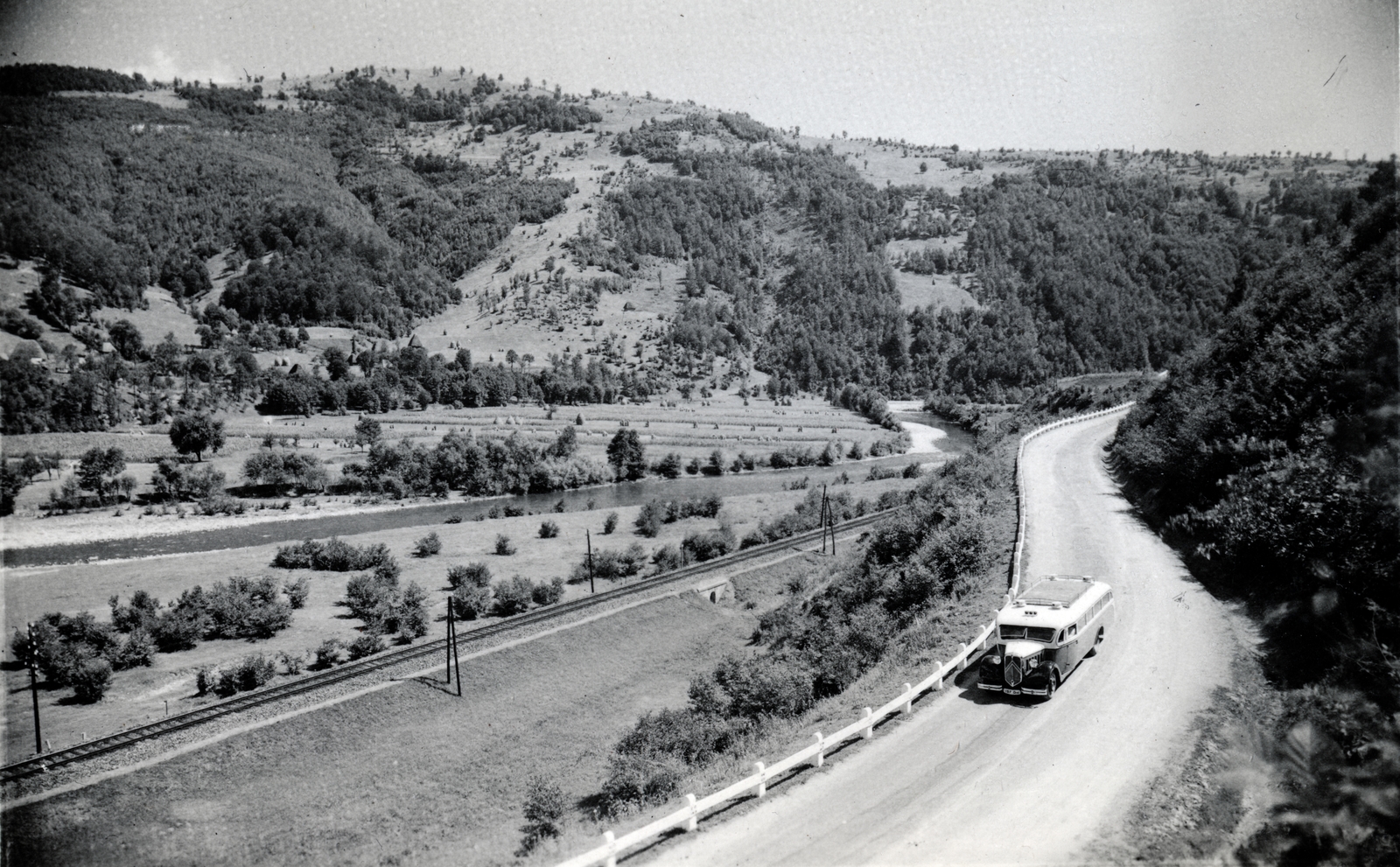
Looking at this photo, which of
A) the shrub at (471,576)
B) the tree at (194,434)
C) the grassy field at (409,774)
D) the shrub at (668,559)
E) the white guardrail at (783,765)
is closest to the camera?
the white guardrail at (783,765)

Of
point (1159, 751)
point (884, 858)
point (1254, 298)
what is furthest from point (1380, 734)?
point (1254, 298)

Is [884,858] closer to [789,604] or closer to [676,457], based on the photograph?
[789,604]

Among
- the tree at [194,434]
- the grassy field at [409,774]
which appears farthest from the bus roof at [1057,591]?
the tree at [194,434]

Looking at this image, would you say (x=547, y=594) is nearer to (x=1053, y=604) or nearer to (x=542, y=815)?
(x=542, y=815)

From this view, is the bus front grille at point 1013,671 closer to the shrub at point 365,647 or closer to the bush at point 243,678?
the shrub at point 365,647

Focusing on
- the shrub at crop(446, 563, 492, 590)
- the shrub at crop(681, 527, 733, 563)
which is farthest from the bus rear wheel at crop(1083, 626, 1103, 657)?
the shrub at crop(681, 527, 733, 563)
